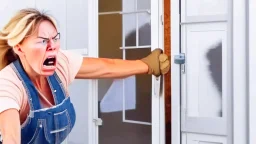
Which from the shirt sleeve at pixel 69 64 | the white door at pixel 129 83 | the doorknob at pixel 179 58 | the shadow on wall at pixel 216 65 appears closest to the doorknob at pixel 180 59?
the doorknob at pixel 179 58

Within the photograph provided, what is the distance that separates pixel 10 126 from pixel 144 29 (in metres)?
0.87

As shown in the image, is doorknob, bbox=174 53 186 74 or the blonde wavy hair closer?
the blonde wavy hair

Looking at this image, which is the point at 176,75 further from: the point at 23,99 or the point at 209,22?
the point at 23,99

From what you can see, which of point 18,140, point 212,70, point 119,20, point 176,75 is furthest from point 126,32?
point 18,140

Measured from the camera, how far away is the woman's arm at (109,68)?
1.67 m

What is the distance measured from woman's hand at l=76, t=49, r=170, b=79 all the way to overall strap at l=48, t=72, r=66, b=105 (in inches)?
5.6

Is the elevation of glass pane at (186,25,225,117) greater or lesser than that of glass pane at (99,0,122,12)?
lesser

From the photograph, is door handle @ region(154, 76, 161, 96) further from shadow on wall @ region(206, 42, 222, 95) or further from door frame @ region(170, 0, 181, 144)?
shadow on wall @ region(206, 42, 222, 95)

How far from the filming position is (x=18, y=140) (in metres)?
1.27

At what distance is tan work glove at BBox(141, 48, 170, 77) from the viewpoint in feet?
5.34

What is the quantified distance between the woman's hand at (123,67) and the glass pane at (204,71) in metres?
0.19

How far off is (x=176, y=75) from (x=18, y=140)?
717 millimetres

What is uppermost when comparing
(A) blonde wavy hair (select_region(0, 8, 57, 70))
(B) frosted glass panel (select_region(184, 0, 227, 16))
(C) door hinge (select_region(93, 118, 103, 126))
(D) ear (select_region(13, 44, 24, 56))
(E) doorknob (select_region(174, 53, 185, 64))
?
(B) frosted glass panel (select_region(184, 0, 227, 16))
